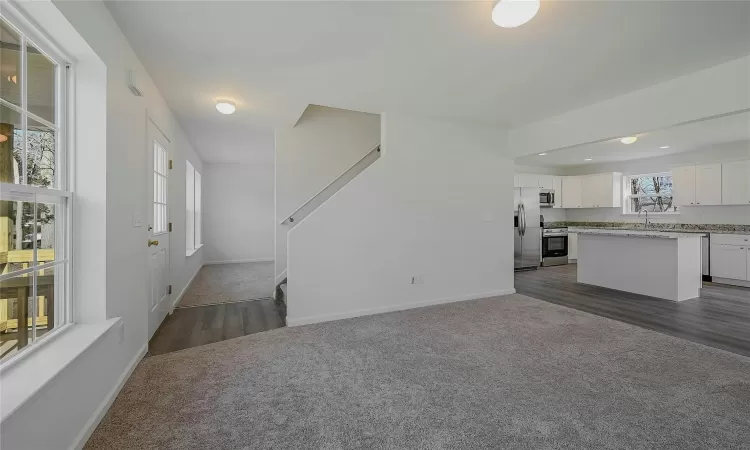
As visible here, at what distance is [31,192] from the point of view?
156cm

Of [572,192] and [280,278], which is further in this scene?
[572,192]

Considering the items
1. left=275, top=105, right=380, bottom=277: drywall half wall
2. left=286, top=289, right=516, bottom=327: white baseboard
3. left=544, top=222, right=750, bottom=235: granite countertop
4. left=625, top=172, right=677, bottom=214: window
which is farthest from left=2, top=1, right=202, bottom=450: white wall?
left=625, top=172, right=677, bottom=214: window

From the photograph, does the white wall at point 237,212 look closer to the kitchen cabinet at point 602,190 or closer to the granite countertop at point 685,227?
the granite countertop at point 685,227

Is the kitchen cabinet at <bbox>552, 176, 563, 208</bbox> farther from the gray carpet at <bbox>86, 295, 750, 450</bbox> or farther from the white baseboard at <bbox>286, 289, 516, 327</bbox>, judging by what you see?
the gray carpet at <bbox>86, 295, 750, 450</bbox>

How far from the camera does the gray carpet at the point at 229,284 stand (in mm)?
4695

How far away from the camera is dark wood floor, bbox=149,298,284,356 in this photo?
3.10 meters

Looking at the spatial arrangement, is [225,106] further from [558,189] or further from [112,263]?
[558,189]

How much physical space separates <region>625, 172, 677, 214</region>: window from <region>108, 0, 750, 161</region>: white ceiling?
206 inches

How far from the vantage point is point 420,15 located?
2.07 m

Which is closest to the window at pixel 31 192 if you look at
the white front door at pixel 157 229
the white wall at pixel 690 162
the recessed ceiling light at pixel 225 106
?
the white front door at pixel 157 229

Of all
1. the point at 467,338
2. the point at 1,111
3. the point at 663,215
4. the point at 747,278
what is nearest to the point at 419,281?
the point at 467,338

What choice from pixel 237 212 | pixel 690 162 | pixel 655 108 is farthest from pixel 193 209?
pixel 690 162

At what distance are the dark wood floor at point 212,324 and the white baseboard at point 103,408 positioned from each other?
0.38m

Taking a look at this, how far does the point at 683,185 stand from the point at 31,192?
917 cm
